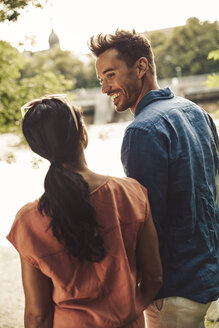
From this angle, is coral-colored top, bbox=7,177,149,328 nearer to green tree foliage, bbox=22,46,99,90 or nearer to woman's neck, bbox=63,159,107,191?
woman's neck, bbox=63,159,107,191

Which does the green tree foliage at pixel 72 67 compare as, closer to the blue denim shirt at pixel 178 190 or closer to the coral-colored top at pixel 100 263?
the blue denim shirt at pixel 178 190

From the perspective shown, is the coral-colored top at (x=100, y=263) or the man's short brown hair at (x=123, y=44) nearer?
the coral-colored top at (x=100, y=263)

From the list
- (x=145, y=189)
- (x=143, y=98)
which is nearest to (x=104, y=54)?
(x=143, y=98)

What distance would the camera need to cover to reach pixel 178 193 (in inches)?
66.7

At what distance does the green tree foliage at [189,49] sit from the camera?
42.9 metres

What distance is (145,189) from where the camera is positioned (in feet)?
4.99

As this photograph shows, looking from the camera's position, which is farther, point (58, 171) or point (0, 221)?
point (0, 221)

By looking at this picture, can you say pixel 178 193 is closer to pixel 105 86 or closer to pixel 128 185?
pixel 128 185

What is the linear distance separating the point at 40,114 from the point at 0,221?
1030cm

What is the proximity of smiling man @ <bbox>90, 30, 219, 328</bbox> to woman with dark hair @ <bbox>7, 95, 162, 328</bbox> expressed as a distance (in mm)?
180

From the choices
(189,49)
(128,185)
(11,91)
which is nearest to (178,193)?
(128,185)

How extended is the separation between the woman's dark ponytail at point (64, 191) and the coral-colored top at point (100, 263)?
4cm

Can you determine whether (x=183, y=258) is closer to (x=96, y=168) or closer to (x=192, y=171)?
(x=192, y=171)

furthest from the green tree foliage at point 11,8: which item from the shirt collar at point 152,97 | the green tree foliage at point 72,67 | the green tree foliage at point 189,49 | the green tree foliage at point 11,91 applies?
the green tree foliage at point 72,67
